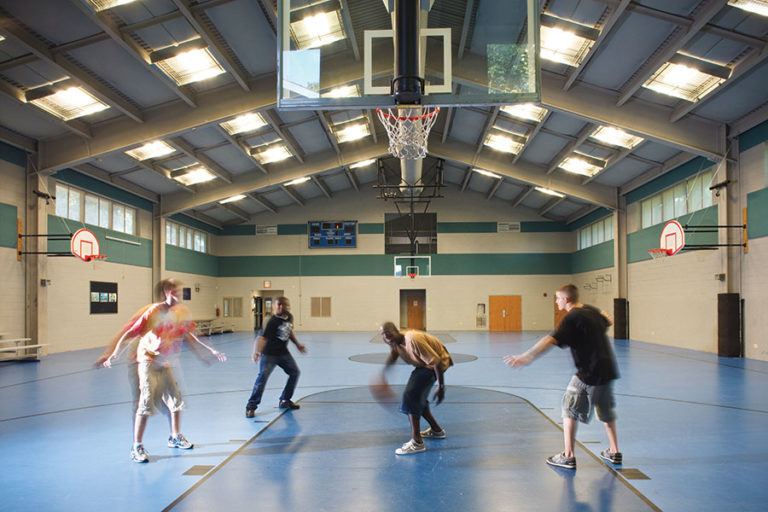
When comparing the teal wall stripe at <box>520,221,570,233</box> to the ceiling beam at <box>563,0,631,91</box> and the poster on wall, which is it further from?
the poster on wall

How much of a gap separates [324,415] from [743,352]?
13.1 m

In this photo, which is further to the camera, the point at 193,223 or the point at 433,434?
the point at 193,223

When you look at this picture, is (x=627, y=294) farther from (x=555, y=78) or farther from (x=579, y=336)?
(x=579, y=336)

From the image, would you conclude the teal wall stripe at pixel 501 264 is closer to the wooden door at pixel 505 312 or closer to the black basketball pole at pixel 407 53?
the wooden door at pixel 505 312

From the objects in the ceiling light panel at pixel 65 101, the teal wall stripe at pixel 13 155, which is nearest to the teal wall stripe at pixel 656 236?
the ceiling light panel at pixel 65 101

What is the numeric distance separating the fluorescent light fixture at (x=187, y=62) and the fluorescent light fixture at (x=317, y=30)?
→ 403 centimetres

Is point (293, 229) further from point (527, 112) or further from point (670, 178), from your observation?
point (670, 178)

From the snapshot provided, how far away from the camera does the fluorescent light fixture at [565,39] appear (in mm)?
11738

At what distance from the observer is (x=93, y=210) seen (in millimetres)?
18109

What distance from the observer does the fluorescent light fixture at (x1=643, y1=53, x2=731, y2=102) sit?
1179cm

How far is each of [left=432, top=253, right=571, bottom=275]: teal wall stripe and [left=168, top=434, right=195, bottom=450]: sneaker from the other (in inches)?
914

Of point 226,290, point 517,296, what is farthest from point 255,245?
point 517,296

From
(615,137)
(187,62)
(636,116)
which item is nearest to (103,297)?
(187,62)

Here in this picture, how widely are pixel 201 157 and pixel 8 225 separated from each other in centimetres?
686
